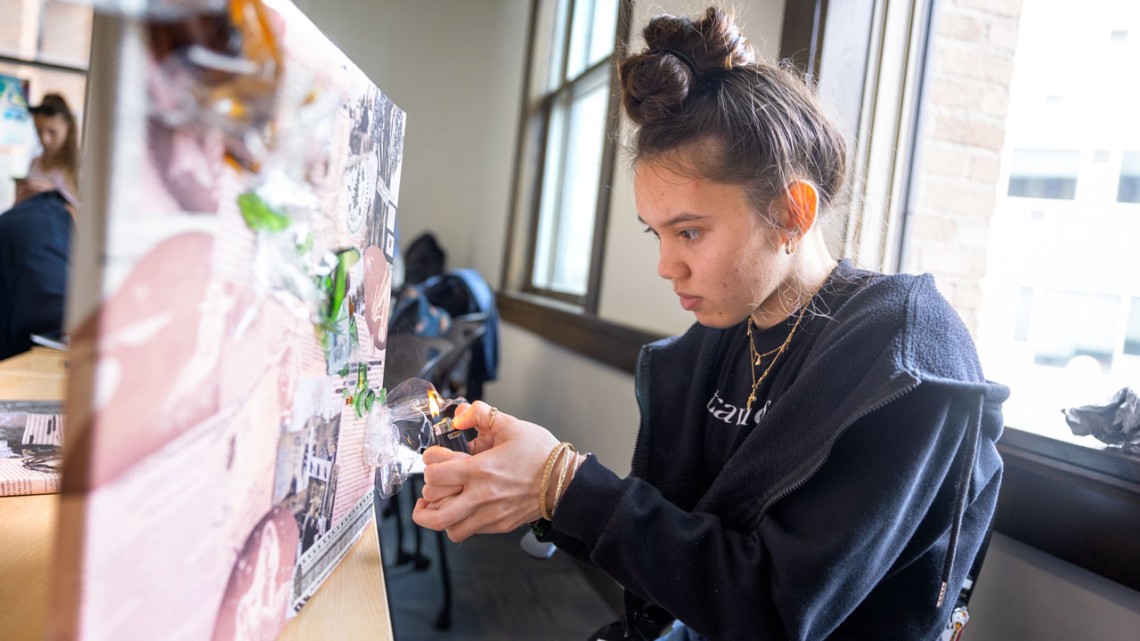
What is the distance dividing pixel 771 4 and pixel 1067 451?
1.12m

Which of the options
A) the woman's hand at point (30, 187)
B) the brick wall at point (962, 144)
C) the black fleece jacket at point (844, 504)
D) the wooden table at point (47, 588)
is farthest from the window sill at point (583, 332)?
the woman's hand at point (30, 187)

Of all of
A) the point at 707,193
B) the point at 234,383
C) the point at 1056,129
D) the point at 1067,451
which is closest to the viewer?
the point at 234,383

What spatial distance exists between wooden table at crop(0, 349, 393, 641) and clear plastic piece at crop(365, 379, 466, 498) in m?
0.07

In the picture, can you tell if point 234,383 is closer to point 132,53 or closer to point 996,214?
point 132,53

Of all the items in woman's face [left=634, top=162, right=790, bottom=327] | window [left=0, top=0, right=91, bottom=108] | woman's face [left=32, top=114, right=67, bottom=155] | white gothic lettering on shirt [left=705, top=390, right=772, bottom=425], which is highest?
window [left=0, top=0, right=91, bottom=108]

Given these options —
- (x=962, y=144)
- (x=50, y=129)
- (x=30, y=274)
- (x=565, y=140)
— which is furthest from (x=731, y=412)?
(x=565, y=140)

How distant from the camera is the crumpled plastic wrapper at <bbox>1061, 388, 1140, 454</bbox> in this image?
0.88 meters

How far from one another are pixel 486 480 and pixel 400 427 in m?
0.13

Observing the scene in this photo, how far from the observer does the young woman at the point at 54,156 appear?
84.6 inches

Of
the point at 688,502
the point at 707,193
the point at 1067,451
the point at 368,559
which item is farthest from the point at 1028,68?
the point at 368,559

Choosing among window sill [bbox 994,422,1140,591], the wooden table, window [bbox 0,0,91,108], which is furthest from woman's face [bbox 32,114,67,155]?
window sill [bbox 994,422,1140,591]

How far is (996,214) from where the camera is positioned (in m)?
1.34

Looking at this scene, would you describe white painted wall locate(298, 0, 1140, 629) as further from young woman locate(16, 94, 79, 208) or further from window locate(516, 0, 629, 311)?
young woman locate(16, 94, 79, 208)

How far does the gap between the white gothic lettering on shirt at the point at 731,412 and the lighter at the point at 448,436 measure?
0.36 meters
